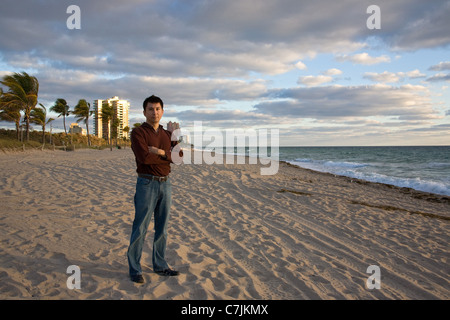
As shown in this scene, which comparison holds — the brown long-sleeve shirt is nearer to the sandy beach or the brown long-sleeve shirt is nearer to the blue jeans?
the blue jeans

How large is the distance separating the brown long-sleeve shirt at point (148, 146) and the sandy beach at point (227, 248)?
1.39m

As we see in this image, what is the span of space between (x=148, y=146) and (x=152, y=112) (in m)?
0.43

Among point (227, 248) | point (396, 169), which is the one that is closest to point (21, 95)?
point (227, 248)

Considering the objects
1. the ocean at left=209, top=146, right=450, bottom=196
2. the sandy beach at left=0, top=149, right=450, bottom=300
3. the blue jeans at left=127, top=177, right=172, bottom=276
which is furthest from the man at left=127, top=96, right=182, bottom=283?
the ocean at left=209, top=146, right=450, bottom=196

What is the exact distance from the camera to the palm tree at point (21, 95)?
29688mm

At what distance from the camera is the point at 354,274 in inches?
154

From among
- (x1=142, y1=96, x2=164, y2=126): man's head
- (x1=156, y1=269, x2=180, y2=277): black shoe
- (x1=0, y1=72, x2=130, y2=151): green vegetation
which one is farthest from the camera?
(x1=0, y1=72, x2=130, y2=151): green vegetation

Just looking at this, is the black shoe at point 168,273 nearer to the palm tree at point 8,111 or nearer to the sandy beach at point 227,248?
the sandy beach at point 227,248

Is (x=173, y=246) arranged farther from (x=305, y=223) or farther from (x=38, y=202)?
(x=38, y=202)

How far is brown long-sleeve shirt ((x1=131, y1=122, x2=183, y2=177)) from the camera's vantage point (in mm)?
3131

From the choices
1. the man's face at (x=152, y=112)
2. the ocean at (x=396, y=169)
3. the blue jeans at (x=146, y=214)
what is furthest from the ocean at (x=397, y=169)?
the man's face at (x=152, y=112)

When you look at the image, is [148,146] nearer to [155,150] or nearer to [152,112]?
[155,150]

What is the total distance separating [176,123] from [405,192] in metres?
13.0
